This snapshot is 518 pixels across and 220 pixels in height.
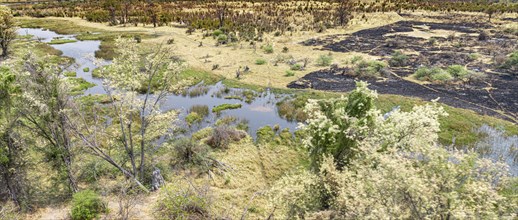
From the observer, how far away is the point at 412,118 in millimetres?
14391

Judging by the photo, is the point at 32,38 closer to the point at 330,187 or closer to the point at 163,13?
the point at 163,13

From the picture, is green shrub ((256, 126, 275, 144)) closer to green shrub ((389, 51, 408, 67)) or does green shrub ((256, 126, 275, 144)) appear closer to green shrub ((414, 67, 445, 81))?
green shrub ((414, 67, 445, 81))

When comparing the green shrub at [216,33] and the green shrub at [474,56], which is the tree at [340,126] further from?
the green shrub at [216,33]

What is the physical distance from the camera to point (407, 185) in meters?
9.55

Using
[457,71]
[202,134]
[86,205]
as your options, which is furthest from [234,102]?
[457,71]

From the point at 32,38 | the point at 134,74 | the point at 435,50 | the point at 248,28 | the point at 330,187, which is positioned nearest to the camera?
the point at 330,187

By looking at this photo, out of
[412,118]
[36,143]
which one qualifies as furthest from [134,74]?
[412,118]

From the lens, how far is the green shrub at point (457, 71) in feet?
113

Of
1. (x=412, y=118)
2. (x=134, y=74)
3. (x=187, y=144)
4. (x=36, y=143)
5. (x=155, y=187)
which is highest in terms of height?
(x=134, y=74)

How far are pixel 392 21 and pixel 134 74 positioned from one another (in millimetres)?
62453

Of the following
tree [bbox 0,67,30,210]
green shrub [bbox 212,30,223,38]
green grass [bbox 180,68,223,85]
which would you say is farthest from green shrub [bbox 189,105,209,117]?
green shrub [bbox 212,30,223,38]

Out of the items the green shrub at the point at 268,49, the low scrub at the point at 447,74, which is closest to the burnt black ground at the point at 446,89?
the low scrub at the point at 447,74

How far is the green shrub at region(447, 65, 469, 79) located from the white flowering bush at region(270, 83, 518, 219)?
76.7 feet

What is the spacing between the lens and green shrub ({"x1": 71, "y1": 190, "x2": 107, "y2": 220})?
627 inches
